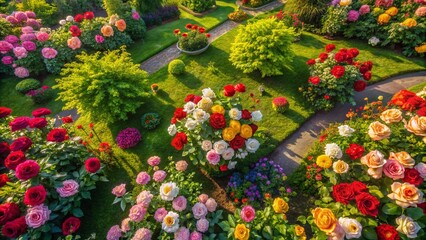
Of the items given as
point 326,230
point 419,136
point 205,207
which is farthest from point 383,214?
point 205,207

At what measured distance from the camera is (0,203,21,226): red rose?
591 centimetres

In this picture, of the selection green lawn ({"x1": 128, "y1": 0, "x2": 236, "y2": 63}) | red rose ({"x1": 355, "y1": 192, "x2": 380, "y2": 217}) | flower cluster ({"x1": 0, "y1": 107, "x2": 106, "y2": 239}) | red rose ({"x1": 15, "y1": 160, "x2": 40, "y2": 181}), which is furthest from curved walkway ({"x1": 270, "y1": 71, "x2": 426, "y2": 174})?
green lawn ({"x1": 128, "y1": 0, "x2": 236, "y2": 63})

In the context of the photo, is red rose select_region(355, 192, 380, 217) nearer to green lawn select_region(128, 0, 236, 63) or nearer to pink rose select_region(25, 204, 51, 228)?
pink rose select_region(25, 204, 51, 228)

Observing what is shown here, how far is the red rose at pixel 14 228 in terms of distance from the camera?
5648mm

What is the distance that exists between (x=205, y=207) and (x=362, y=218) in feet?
12.7

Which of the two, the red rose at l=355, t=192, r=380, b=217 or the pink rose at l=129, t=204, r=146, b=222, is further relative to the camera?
the pink rose at l=129, t=204, r=146, b=222

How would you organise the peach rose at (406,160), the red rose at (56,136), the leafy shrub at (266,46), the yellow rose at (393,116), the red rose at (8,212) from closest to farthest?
the peach rose at (406,160), the red rose at (8,212), the yellow rose at (393,116), the red rose at (56,136), the leafy shrub at (266,46)

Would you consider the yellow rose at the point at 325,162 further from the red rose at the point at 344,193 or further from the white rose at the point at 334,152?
the red rose at the point at 344,193

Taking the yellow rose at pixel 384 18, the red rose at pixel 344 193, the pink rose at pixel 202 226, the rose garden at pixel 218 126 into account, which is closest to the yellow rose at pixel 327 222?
the rose garden at pixel 218 126

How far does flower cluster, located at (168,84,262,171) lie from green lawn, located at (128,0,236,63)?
922cm

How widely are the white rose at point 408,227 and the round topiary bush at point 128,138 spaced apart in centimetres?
898

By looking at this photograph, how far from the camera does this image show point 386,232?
194 inches

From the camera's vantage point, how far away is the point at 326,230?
16.0 feet

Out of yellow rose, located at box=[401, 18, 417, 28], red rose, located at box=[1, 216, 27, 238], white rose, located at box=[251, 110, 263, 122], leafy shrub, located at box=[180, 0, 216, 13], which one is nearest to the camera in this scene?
red rose, located at box=[1, 216, 27, 238]
